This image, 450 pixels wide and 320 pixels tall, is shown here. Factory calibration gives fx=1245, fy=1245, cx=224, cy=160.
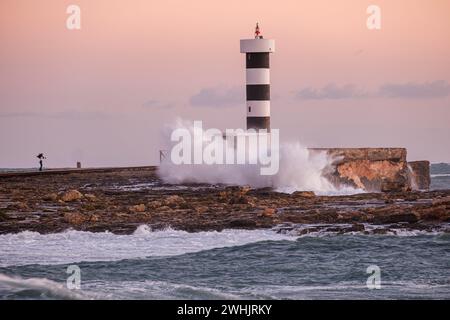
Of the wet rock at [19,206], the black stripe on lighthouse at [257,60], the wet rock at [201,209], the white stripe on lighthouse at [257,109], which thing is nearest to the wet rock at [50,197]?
the wet rock at [19,206]

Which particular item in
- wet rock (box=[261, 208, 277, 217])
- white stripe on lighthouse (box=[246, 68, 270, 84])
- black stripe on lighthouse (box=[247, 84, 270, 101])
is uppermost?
white stripe on lighthouse (box=[246, 68, 270, 84])

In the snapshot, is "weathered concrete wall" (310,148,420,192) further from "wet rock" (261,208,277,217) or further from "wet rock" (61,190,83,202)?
"wet rock" (261,208,277,217)

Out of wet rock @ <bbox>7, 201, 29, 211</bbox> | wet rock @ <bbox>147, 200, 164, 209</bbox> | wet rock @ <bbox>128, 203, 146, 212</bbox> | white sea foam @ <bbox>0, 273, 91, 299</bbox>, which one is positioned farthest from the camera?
wet rock @ <bbox>7, 201, 29, 211</bbox>

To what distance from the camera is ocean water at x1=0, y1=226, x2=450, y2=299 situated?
17953 mm

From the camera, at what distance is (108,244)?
73.5ft

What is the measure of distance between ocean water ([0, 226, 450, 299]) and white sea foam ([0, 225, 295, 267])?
18 millimetres

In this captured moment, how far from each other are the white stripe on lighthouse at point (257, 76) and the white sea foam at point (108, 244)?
45.8 feet

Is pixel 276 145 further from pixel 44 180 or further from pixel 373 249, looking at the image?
pixel 373 249

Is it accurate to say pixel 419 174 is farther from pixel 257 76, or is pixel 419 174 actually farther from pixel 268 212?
pixel 268 212

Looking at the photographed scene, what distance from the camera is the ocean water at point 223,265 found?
58.9 feet

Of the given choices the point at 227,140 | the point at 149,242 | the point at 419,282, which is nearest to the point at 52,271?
the point at 149,242

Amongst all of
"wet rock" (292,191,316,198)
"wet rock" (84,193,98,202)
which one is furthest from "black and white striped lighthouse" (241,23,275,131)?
"wet rock" (84,193,98,202)

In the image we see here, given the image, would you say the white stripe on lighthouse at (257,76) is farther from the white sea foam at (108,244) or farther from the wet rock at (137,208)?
the white sea foam at (108,244)

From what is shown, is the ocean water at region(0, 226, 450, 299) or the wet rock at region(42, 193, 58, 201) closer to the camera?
the ocean water at region(0, 226, 450, 299)
